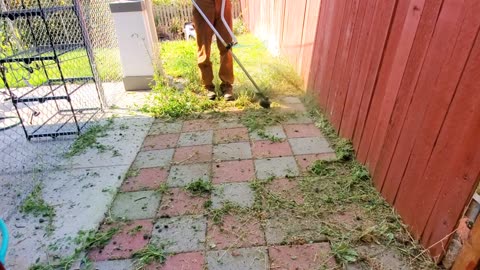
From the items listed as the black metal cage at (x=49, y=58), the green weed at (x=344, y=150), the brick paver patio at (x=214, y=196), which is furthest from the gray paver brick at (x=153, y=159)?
the green weed at (x=344, y=150)

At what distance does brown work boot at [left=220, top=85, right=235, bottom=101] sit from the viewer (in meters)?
3.90

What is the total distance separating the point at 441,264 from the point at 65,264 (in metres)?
2.01

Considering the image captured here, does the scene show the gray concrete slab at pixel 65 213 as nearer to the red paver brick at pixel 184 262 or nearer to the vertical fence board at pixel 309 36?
the red paver brick at pixel 184 262

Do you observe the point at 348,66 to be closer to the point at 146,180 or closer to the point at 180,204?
the point at 180,204

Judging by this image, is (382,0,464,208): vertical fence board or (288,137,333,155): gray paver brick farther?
(288,137,333,155): gray paver brick

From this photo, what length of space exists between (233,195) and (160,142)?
116 centimetres

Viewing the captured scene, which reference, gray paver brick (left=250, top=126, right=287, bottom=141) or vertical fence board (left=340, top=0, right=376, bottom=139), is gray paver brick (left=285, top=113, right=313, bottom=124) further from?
vertical fence board (left=340, top=0, right=376, bottom=139)

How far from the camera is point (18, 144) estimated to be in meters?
3.09

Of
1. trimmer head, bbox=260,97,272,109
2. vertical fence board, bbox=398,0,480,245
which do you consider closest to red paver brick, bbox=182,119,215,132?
trimmer head, bbox=260,97,272,109

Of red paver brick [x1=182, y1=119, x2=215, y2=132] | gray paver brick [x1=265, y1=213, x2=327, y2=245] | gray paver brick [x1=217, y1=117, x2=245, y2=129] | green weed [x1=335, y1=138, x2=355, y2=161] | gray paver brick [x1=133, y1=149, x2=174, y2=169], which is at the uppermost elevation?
green weed [x1=335, y1=138, x2=355, y2=161]

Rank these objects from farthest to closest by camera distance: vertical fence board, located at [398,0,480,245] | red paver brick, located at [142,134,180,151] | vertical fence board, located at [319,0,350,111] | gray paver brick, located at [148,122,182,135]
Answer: gray paver brick, located at [148,122,182,135] < red paver brick, located at [142,134,180,151] < vertical fence board, located at [319,0,350,111] < vertical fence board, located at [398,0,480,245]

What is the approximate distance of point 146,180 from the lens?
8.07ft

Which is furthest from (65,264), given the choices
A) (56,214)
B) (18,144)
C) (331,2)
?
(331,2)

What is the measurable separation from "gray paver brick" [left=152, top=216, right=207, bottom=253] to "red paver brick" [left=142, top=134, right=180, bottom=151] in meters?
1.06
